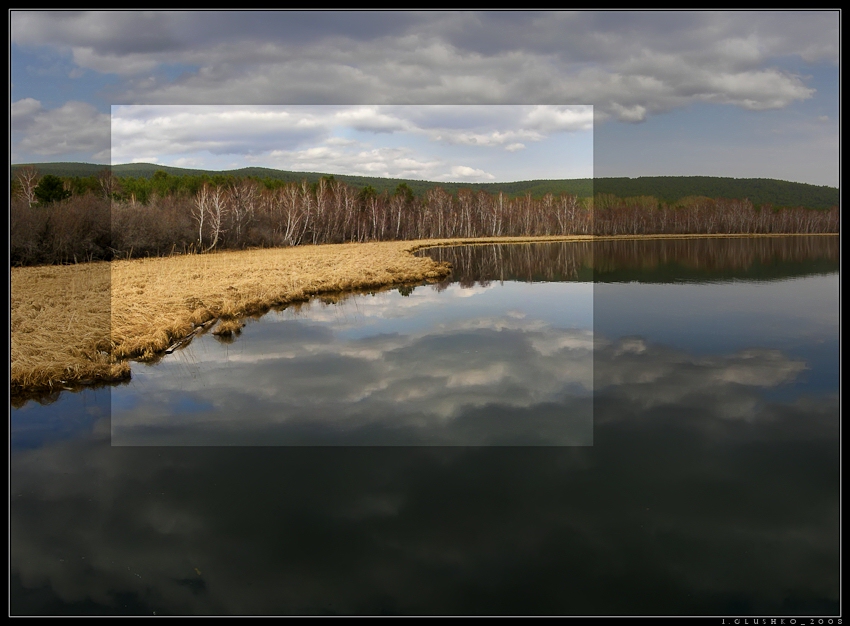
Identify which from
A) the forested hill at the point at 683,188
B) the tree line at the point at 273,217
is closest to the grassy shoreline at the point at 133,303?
the tree line at the point at 273,217

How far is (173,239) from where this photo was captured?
4047cm

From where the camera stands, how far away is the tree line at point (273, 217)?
34.3m

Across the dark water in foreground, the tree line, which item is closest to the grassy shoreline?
the dark water in foreground

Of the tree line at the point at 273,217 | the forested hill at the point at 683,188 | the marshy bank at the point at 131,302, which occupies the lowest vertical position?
the marshy bank at the point at 131,302

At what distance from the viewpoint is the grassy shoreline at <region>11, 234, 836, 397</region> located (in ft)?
38.0

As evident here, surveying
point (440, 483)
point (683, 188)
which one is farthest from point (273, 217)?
point (683, 188)

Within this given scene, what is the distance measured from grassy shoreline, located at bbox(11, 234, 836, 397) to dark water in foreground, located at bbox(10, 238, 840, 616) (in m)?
0.88

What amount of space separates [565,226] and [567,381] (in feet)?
304

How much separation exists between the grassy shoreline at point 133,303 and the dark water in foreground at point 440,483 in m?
0.88

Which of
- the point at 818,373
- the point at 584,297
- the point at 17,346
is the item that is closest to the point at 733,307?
the point at 584,297

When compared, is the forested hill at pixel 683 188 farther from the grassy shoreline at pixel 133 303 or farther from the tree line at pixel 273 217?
the grassy shoreline at pixel 133 303

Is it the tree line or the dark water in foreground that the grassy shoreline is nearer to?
the dark water in foreground

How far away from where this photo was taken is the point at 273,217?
2373 inches

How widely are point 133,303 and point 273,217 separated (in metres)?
44.8
